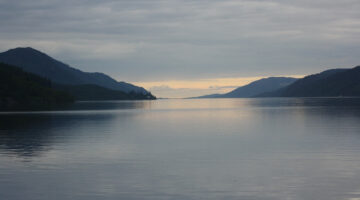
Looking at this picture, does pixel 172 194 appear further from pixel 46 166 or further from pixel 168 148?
pixel 168 148

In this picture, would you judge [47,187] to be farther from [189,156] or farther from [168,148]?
[168,148]

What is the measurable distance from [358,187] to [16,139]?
38880mm

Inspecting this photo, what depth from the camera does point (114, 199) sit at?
71.8 ft

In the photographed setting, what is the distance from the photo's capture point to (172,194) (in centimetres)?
2275

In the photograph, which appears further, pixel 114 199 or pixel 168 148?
pixel 168 148

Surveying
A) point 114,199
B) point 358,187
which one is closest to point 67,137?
point 114,199

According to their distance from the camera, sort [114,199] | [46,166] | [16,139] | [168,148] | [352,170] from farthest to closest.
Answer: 1. [16,139]
2. [168,148]
3. [46,166]
4. [352,170]
5. [114,199]

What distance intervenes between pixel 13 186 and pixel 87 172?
5407 millimetres

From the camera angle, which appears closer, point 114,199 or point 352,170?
point 114,199

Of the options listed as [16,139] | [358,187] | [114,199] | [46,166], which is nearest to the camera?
[114,199]

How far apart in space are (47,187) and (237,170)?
12.3m

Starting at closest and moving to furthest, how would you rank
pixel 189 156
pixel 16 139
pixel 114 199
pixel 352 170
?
pixel 114 199 → pixel 352 170 → pixel 189 156 → pixel 16 139

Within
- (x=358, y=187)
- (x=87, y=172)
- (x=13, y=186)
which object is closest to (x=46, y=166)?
(x=87, y=172)

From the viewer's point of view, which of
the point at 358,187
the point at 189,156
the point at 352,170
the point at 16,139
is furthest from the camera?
the point at 16,139
